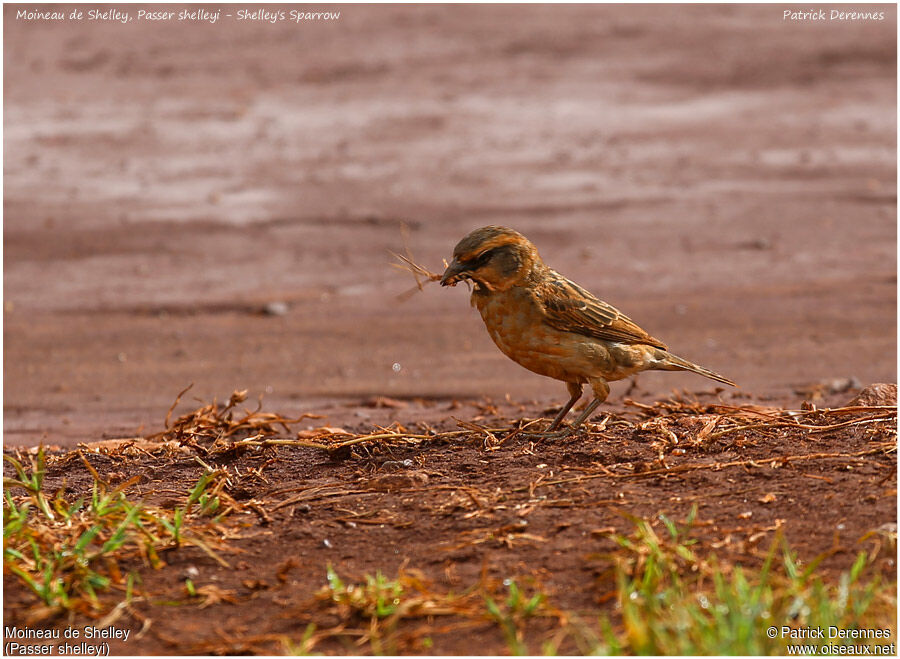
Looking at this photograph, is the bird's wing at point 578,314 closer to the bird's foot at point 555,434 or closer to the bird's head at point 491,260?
the bird's head at point 491,260

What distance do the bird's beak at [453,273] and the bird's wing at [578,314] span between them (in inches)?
15.3

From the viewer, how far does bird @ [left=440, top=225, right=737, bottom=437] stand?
18.3 feet

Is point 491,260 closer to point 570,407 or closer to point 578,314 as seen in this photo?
point 578,314

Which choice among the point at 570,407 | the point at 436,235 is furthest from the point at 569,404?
the point at 436,235

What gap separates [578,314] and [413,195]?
27.5 ft

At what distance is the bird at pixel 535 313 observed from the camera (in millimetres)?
5582

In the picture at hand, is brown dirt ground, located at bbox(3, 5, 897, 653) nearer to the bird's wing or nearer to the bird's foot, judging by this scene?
the bird's foot

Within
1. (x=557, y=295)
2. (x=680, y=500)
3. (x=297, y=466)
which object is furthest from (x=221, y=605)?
(x=557, y=295)

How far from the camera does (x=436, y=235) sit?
12.6 m

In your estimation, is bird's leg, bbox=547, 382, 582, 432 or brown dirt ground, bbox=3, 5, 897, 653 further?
bird's leg, bbox=547, 382, 582, 432

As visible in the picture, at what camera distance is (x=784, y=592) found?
3773 mm

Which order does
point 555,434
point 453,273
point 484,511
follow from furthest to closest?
1. point 555,434
2. point 453,273
3. point 484,511

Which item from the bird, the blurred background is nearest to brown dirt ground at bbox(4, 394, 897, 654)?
the bird

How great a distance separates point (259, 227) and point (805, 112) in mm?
8299
